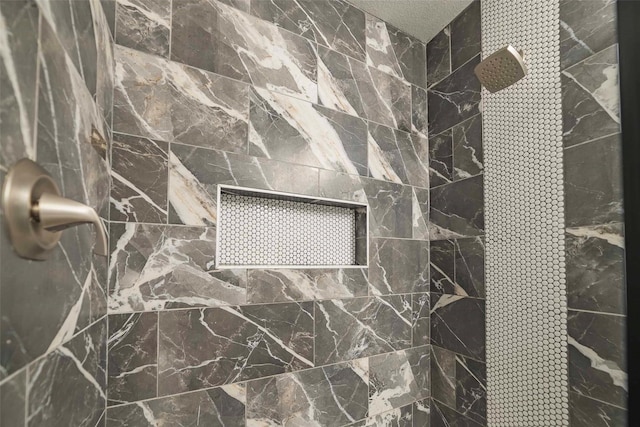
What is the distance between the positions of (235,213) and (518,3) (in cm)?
146

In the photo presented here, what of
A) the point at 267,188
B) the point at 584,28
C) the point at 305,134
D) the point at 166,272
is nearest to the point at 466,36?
the point at 584,28

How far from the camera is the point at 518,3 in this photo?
50.9 inches

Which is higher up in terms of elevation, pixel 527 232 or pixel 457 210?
pixel 457 210

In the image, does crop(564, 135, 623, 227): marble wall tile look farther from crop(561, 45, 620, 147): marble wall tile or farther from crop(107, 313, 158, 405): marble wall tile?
crop(107, 313, 158, 405): marble wall tile

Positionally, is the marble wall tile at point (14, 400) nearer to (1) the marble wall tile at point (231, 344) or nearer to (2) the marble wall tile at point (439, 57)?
(1) the marble wall tile at point (231, 344)

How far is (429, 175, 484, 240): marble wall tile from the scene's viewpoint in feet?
4.72

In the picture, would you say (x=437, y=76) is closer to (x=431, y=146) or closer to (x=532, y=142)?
(x=431, y=146)

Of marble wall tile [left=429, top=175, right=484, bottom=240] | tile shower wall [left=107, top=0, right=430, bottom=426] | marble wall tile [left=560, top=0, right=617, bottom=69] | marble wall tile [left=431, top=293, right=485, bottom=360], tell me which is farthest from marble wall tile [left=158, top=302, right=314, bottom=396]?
marble wall tile [left=560, top=0, right=617, bottom=69]

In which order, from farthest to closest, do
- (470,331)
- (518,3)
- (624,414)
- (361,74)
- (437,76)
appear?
(437,76), (361,74), (470,331), (518,3), (624,414)

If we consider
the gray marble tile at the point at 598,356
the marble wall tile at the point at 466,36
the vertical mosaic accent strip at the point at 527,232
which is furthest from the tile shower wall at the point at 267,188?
the gray marble tile at the point at 598,356

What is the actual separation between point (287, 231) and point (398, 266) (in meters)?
0.62

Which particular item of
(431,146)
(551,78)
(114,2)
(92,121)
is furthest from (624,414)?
(114,2)

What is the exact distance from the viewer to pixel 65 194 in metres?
0.58

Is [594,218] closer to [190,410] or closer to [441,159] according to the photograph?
[441,159]
